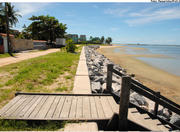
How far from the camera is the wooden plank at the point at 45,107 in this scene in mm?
2857

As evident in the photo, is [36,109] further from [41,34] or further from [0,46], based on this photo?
[41,34]

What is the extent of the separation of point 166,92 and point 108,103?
→ 5370mm

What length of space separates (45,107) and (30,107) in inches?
14.8

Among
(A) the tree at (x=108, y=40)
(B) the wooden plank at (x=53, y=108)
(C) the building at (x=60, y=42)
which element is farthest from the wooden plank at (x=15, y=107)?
(A) the tree at (x=108, y=40)

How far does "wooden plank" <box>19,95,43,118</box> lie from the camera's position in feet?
9.50

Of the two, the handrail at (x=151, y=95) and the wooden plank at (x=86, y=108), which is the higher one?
the handrail at (x=151, y=95)

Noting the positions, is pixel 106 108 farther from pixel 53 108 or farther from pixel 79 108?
pixel 53 108

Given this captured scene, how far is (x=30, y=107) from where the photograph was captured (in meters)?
3.21

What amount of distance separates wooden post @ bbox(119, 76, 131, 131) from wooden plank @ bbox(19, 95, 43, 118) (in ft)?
6.73

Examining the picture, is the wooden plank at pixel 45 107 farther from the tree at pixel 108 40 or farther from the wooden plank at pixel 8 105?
the tree at pixel 108 40

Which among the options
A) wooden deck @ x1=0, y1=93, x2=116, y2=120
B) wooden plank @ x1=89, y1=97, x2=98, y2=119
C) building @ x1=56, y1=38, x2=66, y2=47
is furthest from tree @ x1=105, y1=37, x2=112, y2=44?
wooden plank @ x1=89, y1=97, x2=98, y2=119

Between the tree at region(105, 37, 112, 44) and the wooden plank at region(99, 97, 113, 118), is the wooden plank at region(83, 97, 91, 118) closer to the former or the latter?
the wooden plank at region(99, 97, 113, 118)

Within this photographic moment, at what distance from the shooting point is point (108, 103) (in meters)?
3.53

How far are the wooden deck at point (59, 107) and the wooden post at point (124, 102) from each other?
348 millimetres
